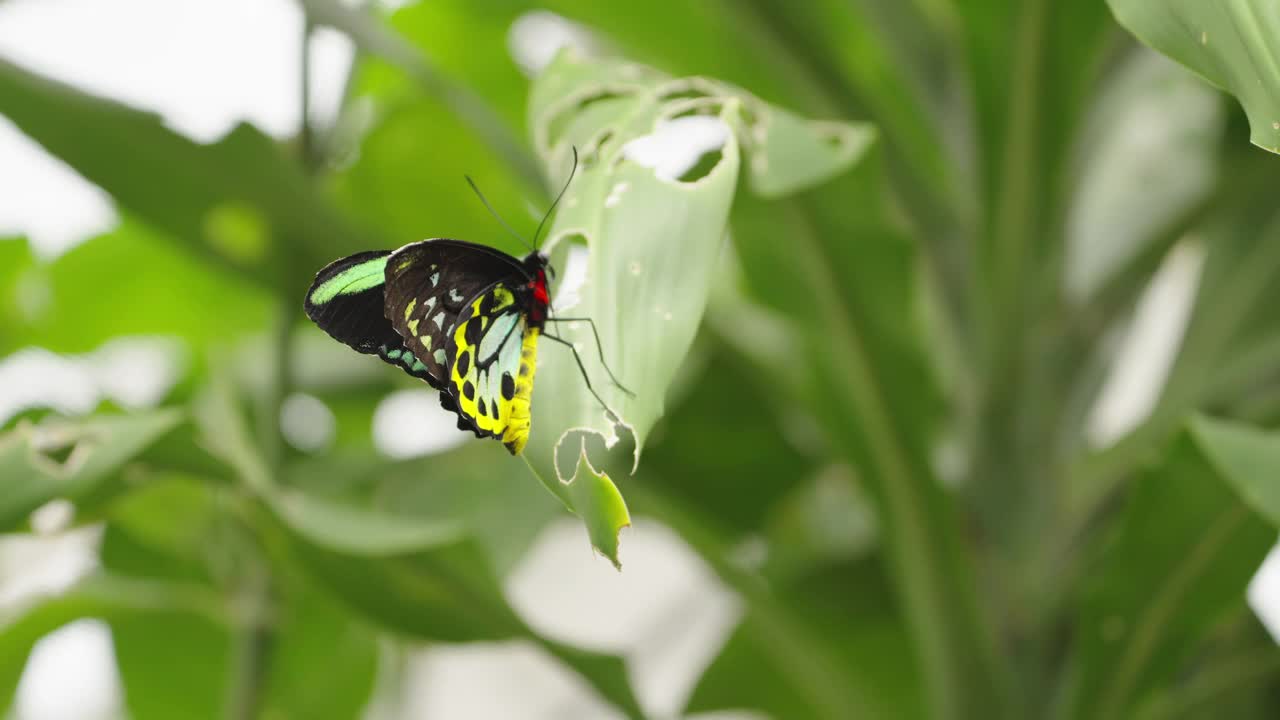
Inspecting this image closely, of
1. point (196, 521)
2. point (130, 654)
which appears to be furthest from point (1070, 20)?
point (130, 654)

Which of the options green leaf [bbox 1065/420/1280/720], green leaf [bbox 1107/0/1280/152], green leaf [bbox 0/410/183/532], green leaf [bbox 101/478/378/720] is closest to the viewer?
green leaf [bbox 1107/0/1280/152]

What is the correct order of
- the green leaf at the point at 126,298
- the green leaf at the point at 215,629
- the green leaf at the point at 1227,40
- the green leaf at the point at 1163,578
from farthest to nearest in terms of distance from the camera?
the green leaf at the point at 126,298, the green leaf at the point at 215,629, the green leaf at the point at 1163,578, the green leaf at the point at 1227,40

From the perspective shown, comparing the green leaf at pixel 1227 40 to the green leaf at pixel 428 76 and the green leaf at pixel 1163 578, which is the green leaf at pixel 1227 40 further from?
the green leaf at pixel 428 76

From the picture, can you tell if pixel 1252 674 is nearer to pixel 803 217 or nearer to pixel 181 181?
pixel 803 217

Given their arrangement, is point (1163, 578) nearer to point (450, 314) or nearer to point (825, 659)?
point (825, 659)

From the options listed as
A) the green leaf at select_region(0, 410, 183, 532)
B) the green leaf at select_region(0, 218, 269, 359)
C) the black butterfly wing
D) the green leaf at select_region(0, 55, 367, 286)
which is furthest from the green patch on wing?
the green leaf at select_region(0, 218, 269, 359)

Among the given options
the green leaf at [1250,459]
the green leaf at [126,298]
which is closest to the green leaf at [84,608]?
the green leaf at [126,298]

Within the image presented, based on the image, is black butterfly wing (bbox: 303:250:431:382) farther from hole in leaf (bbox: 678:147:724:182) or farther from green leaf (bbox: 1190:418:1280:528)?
green leaf (bbox: 1190:418:1280:528)
